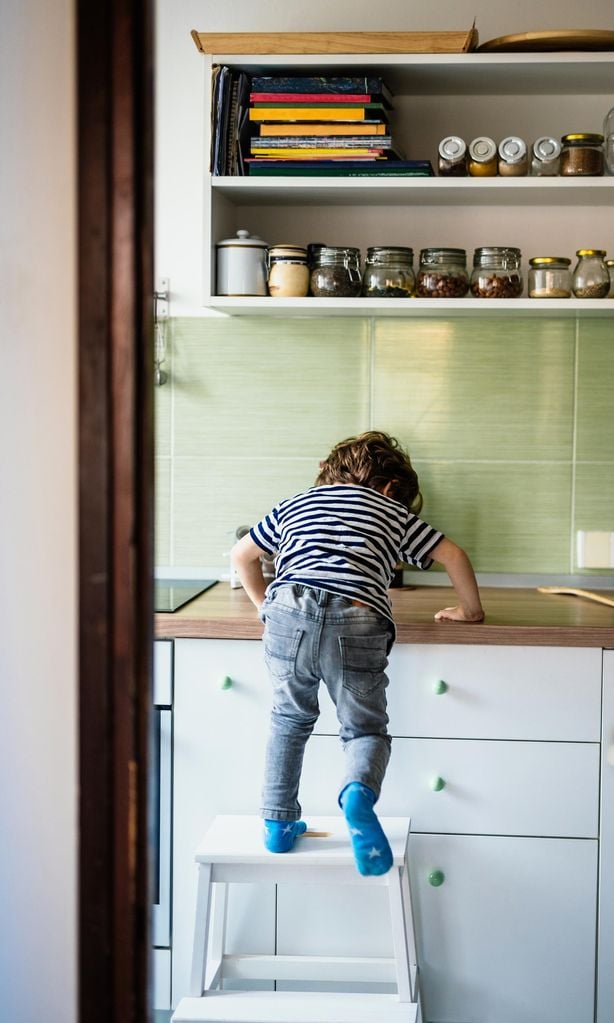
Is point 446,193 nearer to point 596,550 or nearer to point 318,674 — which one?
point 596,550

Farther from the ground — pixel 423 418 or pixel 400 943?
pixel 423 418

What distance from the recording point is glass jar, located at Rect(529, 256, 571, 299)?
2586mm

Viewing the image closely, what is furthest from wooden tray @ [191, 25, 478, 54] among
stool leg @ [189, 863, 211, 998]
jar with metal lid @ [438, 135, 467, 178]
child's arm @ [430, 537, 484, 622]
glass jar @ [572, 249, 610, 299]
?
stool leg @ [189, 863, 211, 998]

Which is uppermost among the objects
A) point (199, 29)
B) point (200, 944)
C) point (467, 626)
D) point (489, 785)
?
point (199, 29)

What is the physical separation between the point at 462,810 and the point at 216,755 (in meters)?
0.52

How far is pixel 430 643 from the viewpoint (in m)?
2.30

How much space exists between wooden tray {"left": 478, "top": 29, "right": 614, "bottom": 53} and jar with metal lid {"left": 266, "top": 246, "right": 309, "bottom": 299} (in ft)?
1.99

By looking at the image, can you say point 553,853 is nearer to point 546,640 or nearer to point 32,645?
point 546,640

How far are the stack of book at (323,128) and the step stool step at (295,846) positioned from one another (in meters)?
1.41

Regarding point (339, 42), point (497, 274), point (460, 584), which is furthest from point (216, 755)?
point (339, 42)

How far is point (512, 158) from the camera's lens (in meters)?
2.56

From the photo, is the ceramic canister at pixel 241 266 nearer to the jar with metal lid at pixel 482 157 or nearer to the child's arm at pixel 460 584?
the jar with metal lid at pixel 482 157

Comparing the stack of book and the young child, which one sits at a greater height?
the stack of book

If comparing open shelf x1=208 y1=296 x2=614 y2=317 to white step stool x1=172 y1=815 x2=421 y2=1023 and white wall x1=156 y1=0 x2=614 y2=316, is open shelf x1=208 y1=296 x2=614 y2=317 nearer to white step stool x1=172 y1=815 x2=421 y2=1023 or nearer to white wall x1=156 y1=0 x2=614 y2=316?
white wall x1=156 y1=0 x2=614 y2=316
